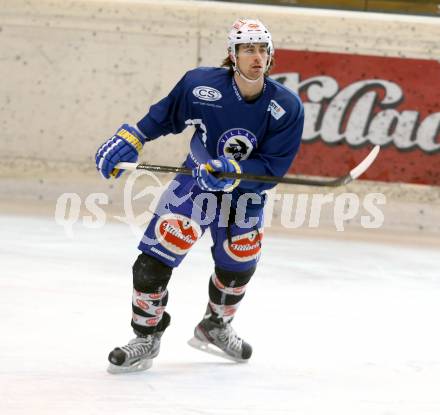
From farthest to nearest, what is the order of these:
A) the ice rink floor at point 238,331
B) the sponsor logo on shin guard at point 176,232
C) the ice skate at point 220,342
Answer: the ice skate at point 220,342 → the sponsor logo on shin guard at point 176,232 → the ice rink floor at point 238,331

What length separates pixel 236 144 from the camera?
305 cm

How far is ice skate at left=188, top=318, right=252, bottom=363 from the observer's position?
318 centimetres

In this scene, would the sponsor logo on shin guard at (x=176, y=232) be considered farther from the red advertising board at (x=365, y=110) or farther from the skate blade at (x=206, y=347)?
the red advertising board at (x=365, y=110)

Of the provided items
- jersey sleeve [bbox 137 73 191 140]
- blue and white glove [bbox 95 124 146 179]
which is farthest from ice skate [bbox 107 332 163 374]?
jersey sleeve [bbox 137 73 191 140]

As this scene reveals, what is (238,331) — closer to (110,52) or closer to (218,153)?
(218,153)

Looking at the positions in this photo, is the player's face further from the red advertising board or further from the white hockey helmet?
the red advertising board

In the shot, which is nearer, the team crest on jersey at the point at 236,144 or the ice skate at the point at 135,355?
the ice skate at the point at 135,355

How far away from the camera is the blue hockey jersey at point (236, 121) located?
302 cm

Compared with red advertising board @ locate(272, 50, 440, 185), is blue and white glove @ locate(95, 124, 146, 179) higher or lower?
higher

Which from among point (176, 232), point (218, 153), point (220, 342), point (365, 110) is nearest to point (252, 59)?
point (218, 153)

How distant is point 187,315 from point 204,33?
9.45 feet

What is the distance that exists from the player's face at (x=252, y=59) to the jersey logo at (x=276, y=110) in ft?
0.32

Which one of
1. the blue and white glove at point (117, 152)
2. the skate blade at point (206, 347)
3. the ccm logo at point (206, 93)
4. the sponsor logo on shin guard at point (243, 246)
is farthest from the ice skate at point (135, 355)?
the ccm logo at point (206, 93)

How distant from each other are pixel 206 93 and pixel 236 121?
120 mm
